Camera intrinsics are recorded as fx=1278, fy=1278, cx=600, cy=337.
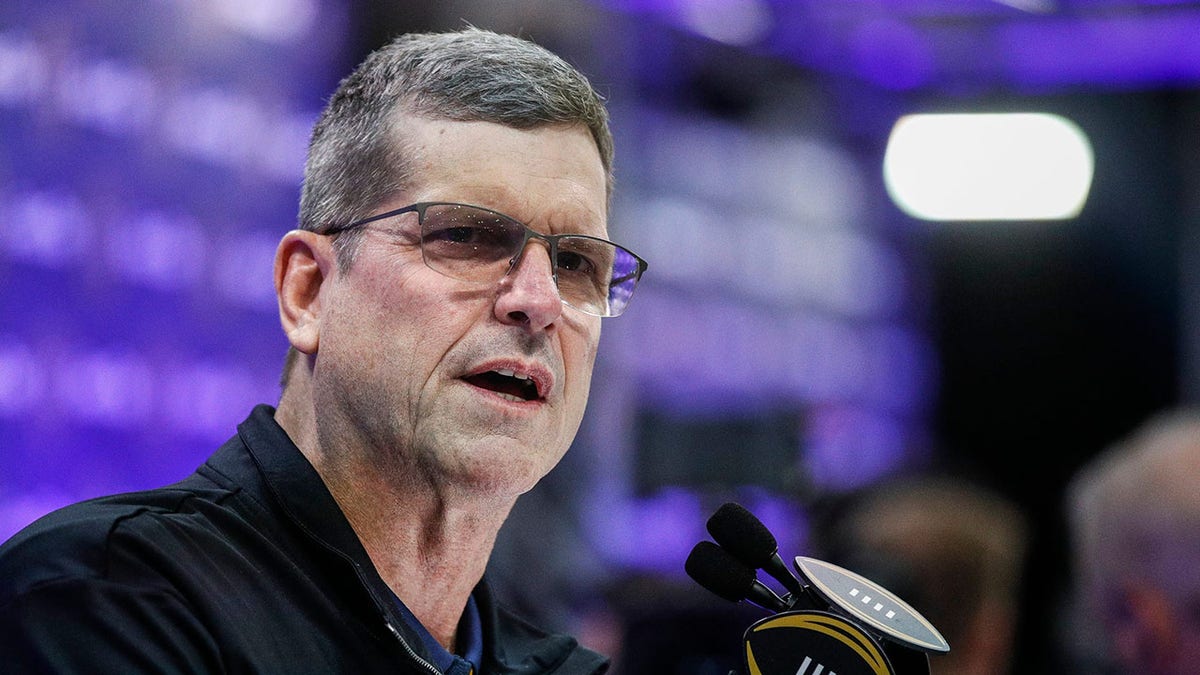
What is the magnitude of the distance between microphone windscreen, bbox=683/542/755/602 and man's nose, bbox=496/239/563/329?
0.42m

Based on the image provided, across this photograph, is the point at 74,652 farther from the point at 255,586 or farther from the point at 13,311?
the point at 13,311

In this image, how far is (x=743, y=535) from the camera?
1.62 m

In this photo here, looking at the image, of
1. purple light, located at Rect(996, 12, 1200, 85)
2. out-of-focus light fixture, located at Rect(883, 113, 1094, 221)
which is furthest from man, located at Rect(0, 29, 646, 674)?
out-of-focus light fixture, located at Rect(883, 113, 1094, 221)

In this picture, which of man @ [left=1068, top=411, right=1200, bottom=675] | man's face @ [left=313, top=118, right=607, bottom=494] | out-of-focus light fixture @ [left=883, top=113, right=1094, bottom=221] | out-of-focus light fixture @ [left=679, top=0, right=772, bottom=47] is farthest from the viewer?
out-of-focus light fixture @ [left=883, top=113, right=1094, bottom=221]

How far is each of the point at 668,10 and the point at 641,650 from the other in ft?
14.5

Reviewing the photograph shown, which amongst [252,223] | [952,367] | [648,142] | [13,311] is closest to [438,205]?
[13,311]

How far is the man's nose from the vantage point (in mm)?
1827

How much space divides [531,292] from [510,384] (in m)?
0.14

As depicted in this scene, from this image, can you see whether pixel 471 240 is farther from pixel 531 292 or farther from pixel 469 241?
pixel 531 292

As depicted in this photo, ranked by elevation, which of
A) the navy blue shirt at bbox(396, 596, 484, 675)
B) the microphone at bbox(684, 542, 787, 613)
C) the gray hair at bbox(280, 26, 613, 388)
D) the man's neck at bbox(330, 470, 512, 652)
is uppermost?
the gray hair at bbox(280, 26, 613, 388)

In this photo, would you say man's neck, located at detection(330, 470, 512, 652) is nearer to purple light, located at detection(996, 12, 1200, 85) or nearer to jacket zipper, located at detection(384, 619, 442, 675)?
jacket zipper, located at detection(384, 619, 442, 675)

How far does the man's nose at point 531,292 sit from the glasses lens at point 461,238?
0.11ft

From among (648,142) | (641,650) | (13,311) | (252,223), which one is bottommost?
(641,650)

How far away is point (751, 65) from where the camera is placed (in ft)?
26.7
